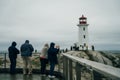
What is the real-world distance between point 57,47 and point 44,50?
0.69 metres

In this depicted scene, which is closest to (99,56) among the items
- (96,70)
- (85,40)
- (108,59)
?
(108,59)

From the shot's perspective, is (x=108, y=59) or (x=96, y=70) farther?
→ (x=108, y=59)

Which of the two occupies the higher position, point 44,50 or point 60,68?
point 44,50

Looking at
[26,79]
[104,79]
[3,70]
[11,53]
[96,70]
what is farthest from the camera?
[3,70]

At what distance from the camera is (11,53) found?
48.6ft

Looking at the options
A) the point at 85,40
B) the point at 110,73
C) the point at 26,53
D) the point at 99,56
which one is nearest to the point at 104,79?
the point at 110,73

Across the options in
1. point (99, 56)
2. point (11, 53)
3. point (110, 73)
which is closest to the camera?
point (110, 73)

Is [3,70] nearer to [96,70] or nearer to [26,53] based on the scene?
[26,53]

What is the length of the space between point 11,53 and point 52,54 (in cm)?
303

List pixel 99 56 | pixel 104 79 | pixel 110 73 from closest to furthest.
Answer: pixel 110 73 < pixel 104 79 < pixel 99 56

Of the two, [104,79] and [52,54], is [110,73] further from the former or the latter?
[52,54]

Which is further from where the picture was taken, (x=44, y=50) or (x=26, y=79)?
(x=44, y=50)

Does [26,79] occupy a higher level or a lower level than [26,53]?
lower

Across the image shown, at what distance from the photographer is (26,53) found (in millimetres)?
13672
